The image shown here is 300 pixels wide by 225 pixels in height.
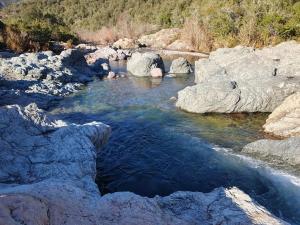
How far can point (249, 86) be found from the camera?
14852 millimetres

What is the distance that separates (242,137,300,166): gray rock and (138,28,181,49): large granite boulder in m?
27.3

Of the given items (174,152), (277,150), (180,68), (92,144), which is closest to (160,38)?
(180,68)

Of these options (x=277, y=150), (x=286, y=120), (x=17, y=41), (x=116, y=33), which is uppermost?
(x=116, y=33)

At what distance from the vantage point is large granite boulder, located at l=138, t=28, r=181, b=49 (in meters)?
37.3

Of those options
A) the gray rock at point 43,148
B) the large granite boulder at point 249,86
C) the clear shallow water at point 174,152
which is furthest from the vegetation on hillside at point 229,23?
the gray rock at point 43,148

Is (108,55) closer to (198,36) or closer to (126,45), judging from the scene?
(126,45)

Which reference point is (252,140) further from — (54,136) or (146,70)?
(146,70)

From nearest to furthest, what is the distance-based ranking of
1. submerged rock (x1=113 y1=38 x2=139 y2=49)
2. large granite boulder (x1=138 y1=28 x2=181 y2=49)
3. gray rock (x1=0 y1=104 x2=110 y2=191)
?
gray rock (x1=0 y1=104 x2=110 y2=191) → submerged rock (x1=113 y1=38 x2=139 y2=49) → large granite boulder (x1=138 y1=28 x2=181 y2=49)

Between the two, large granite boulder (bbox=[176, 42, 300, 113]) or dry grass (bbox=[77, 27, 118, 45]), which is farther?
dry grass (bbox=[77, 27, 118, 45])

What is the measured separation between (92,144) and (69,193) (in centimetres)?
330

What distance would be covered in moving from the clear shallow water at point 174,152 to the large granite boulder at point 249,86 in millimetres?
593

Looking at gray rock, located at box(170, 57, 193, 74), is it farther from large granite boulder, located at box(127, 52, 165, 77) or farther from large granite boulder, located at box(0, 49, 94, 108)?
large granite boulder, located at box(0, 49, 94, 108)

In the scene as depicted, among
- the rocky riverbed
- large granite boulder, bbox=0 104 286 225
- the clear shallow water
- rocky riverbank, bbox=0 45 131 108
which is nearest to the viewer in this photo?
large granite boulder, bbox=0 104 286 225

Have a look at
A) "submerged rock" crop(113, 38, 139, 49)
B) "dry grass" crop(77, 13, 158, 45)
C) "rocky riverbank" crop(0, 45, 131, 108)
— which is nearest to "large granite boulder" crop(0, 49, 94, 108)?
"rocky riverbank" crop(0, 45, 131, 108)
